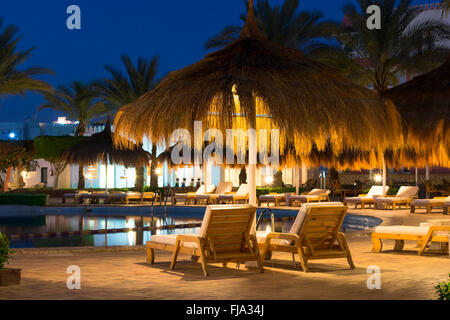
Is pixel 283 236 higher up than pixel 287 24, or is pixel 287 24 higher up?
pixel 287 24

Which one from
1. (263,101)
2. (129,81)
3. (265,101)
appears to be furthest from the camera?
(129,81)

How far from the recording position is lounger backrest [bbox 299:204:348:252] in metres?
7.27

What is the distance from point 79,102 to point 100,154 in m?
12.4

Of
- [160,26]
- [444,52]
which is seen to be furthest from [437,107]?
[160,26]

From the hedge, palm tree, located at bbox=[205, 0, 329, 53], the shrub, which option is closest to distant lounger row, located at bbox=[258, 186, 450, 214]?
the shrub

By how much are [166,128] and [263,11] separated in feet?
63.6

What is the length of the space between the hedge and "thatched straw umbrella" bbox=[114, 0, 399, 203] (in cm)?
1607

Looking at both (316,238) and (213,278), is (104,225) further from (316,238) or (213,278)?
(213,278)

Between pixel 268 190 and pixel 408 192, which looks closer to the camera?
pixel 408 192

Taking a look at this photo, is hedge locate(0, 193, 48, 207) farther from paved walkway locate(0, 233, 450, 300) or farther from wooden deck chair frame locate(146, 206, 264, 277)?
wooden deck chair frame locate(146, 206, 264, 277)

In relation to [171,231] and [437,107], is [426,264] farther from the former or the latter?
[171,231]

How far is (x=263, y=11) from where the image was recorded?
87.9 ft

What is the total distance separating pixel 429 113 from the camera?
12492 millimetres

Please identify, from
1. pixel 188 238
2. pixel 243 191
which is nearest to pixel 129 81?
pixel 243 191
